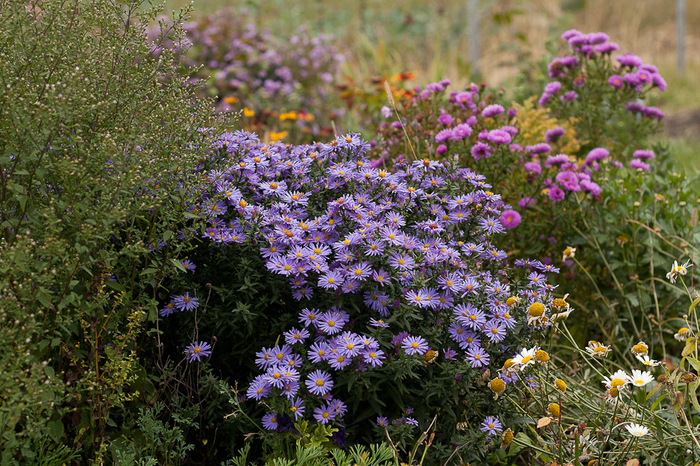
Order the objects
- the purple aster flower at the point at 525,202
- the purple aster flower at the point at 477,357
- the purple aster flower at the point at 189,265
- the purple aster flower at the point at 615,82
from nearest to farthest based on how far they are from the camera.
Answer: the purple aster flower at the point at 477,357
the purple aster flower at the point at 189,265
the purple aster flower at the point at 525,202
the purple aster flower at the point at 615,82

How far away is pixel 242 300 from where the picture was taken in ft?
6.57

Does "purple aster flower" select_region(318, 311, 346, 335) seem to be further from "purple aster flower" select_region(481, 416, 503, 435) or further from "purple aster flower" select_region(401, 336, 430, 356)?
"purple aster flower" select_region(481, 416, 503, 435)

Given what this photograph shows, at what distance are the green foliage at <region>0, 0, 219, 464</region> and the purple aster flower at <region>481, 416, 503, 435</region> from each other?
106 centimetres

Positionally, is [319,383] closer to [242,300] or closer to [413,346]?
[413,346]

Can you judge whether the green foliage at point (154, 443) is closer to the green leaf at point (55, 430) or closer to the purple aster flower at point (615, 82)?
the green leaf at point (55, 430)

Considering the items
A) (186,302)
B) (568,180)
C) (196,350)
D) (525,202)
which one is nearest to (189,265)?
(186,302)

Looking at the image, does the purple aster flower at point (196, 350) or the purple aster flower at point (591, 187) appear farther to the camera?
the purple aster flower at point (591, 187)

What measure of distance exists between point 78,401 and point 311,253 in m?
0.79

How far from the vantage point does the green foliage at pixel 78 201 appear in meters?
1.50

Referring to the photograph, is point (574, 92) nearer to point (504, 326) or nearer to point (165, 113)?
point (504, 326)

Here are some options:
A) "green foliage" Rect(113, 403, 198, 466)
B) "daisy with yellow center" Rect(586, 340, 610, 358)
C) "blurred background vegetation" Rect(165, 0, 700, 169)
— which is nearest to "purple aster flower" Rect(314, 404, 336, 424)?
"green foliage" Rect(113, 403, 198, 466)

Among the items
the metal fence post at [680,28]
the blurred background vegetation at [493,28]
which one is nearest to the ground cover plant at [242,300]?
the blurred background vegetation at [493,28]

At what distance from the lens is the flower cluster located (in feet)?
5.86

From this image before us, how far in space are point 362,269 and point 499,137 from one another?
1.42 m
